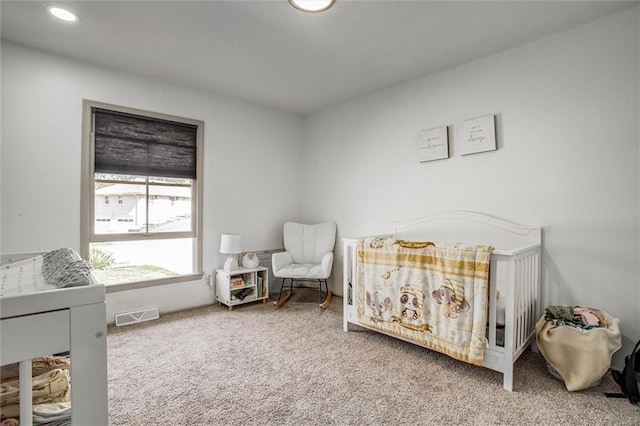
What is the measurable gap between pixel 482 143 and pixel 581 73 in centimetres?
75

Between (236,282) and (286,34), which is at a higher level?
(286,34)

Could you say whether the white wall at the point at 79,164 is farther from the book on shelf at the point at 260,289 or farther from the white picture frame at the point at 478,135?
the white picture frame at the point at 478,135

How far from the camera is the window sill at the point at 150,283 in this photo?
288 cm

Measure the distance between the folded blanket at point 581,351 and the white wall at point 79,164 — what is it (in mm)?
2978

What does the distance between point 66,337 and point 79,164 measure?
2.47m

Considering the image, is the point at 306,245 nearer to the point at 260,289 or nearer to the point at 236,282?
the point at 260,289

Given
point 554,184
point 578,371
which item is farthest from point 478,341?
point 554,184

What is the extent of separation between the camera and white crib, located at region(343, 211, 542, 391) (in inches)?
73.7

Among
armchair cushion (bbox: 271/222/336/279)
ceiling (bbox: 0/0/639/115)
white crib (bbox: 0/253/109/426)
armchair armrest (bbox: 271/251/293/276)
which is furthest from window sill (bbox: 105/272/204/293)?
white crib (bbox: 0/253/109/426)

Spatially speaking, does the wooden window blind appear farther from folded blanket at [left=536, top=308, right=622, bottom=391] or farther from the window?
folded blanket at [left=536, top=308, right=622, bottom=391]

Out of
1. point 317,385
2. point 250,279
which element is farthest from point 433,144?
point 250,279

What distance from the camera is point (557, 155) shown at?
2.30m

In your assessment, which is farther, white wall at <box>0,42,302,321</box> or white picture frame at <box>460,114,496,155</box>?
white picture frame at <box>460,114,496,155</box>

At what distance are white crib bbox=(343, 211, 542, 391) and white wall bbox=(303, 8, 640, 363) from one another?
10 cm
